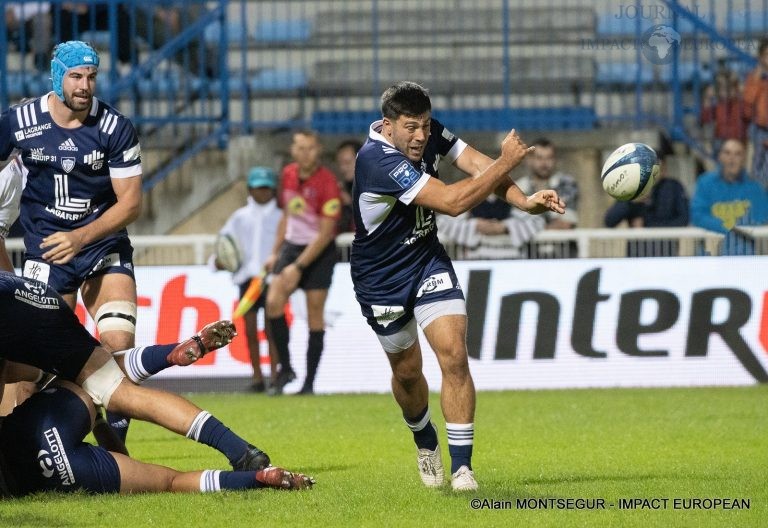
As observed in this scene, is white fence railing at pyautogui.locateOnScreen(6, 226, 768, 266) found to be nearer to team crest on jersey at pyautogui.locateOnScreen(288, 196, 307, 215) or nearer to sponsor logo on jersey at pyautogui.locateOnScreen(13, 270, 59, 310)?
team crest on jersey at pyautogui.locateOnScreen(288, 196, 307, 215)

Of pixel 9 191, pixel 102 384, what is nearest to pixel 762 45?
pixel 9 191

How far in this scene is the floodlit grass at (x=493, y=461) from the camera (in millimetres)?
6898

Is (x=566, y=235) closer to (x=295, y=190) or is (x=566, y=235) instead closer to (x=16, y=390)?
(x=295, y=190)

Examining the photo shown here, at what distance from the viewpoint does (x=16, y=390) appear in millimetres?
8219

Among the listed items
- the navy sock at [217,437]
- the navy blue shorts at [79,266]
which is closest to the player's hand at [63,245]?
the navy blue shorts at [79,266]

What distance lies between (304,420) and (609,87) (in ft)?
24.2

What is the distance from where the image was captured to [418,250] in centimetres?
811

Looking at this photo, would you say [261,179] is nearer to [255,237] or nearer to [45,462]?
[255,237]

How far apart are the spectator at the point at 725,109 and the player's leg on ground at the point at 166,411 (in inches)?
409

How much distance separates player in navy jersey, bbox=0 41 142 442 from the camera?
8.66m

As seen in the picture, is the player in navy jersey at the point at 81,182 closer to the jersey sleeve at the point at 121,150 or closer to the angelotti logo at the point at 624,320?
the jersey sleeve at the point at 121,150

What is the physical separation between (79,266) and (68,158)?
69cm

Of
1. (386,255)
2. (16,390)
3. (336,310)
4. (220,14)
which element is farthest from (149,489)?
(220,14)

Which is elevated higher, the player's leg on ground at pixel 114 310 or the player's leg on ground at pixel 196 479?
the player's leg on ground at pixel 114 310
